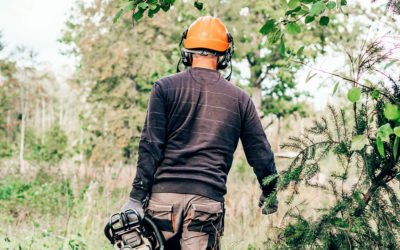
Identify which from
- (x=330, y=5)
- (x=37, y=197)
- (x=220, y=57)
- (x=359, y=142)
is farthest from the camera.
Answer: (x=37, y=197)

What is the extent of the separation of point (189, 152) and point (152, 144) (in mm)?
234

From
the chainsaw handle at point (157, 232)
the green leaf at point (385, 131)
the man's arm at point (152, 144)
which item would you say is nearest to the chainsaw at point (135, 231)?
the chainsaw handle at point (157, 232)

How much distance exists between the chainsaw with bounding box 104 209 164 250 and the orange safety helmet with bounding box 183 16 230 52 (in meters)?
1.14

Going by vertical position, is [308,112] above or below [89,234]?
above

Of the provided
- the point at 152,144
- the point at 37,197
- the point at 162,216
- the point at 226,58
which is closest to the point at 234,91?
the point at 226,58

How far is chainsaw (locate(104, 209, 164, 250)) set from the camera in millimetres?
3375

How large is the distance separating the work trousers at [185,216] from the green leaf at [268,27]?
3.56ft

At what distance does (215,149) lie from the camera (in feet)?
11.4

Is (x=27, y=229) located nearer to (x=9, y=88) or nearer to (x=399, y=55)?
(x=399, y=55)

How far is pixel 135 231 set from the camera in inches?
135

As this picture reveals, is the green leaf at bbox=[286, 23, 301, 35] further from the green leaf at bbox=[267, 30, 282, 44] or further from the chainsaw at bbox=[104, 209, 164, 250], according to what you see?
the chainsaw at bbox=[104, 209, 164, 250]

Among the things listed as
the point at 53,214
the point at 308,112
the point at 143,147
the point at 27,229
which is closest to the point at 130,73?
the point at 308,112

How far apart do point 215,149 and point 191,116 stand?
27 centimetres

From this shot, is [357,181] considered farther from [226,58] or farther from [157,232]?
[157,232]
